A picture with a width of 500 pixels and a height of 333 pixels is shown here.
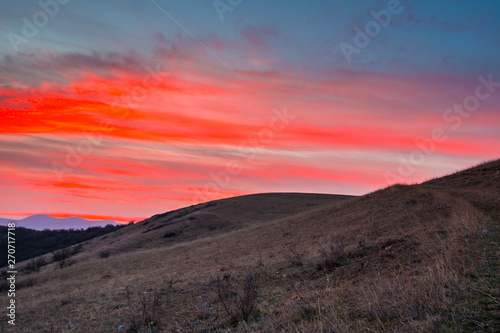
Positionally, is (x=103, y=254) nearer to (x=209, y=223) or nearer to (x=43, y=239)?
(x=209, y=223)

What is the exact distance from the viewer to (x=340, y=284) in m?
8.24

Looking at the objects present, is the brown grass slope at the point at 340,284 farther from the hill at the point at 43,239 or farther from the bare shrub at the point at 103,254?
the hill at the point at 43,239

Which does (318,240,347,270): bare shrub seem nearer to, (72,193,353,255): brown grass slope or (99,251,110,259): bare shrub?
(99,251,110,259): bare shrub

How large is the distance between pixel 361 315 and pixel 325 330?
3.29 feet

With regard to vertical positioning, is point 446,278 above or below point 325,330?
above

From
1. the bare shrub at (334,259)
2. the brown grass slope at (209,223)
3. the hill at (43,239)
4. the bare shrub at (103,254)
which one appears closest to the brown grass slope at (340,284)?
the bare shrub at (334,259)

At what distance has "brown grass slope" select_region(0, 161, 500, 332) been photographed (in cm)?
507

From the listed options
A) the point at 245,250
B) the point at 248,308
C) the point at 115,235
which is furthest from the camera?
the point at 115,235

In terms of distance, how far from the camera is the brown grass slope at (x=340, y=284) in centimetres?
507

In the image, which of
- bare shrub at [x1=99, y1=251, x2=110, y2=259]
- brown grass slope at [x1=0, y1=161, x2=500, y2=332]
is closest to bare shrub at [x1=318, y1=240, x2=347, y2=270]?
brown grass slope at [x1=0, y1=161, x2=500, y2=332]

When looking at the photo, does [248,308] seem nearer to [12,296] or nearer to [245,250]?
[245,250]

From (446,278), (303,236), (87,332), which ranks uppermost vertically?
(303,236)

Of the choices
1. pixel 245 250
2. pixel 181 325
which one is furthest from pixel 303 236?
pixel 181 325

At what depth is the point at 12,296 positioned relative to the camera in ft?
59.4
